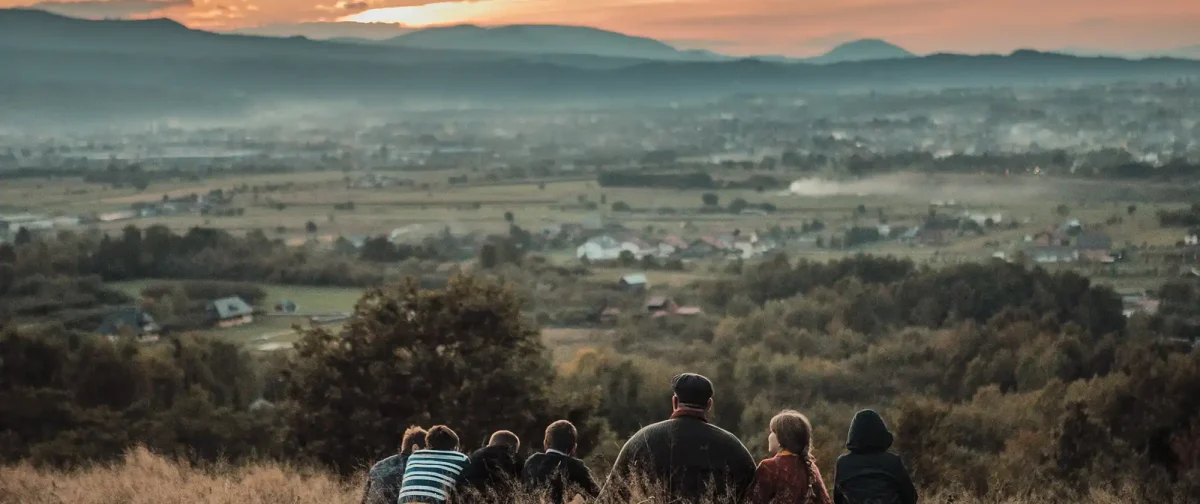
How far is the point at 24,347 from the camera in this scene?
24641 mm

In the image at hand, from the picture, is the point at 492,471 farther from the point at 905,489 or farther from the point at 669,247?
the point at 669,247

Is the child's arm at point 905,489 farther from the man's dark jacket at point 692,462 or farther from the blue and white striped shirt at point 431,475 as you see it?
the blue and white striped shirt at point 431,475

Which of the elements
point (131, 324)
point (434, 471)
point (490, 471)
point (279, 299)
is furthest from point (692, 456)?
point (279, 299)

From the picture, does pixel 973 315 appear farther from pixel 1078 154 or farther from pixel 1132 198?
pixel 1078 154

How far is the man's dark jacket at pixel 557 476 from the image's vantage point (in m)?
6.38

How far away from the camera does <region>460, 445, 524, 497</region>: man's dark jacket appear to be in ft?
21.9

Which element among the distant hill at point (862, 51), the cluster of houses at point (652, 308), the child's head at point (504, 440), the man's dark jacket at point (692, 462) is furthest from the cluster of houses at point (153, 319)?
the distant hill at point (862, 51)

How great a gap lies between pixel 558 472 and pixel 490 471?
503 millimetres

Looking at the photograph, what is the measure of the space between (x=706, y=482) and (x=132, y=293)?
51.4 m

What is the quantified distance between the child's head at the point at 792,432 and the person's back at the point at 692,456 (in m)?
0.20

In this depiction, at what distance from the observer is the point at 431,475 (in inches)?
267

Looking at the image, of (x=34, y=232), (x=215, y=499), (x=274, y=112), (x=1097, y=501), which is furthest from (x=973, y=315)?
(x=274, y=112)

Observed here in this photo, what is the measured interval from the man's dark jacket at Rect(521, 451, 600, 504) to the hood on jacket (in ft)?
4.28

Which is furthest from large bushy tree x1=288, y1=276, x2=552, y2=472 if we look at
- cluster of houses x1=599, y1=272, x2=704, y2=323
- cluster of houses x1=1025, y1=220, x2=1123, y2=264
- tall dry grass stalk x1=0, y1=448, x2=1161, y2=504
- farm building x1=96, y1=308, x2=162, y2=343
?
cluster of houses x1=1025, y1=220, x2=1123, y2=264
